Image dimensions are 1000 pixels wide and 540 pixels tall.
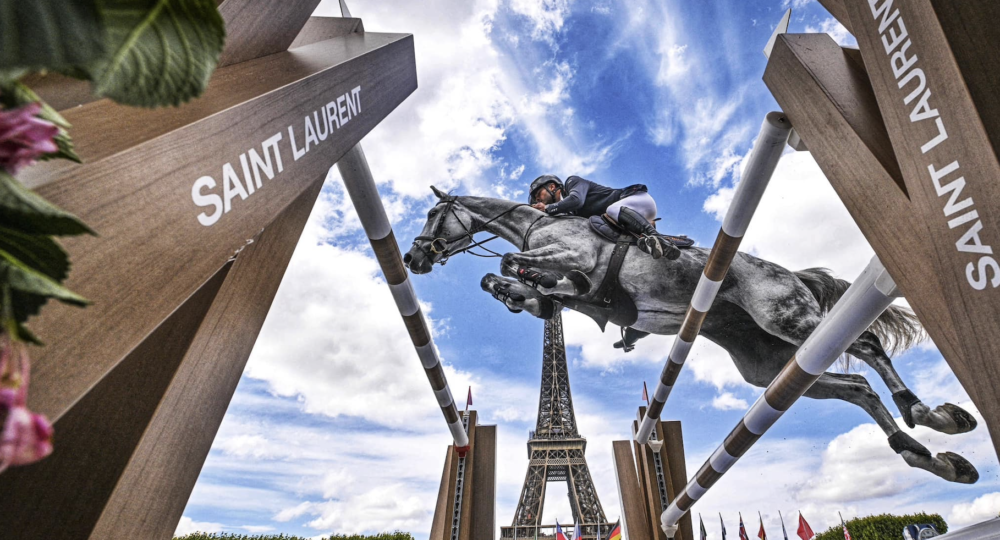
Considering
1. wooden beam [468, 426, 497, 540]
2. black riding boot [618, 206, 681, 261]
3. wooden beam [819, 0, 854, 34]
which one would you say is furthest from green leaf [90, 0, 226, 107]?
wooden beam [468, 426, 497, 540]

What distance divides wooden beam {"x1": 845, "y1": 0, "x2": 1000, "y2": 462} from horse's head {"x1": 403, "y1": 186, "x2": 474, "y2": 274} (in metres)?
3.54

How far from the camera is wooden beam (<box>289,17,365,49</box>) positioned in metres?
1.65

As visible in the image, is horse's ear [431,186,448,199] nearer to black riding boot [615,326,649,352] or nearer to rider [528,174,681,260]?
rider [528,174,681,260]

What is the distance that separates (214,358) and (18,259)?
1060 millimetres

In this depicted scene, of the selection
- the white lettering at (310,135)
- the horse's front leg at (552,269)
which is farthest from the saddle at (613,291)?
the white lettering at (310,135)

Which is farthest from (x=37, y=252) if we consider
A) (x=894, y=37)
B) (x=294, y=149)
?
(x=894, y=37)

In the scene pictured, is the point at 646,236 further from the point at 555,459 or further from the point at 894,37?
the point at 555,459

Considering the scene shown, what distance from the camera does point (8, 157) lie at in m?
0.34

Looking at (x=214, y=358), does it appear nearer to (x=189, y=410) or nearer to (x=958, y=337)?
(x=189, y=410)

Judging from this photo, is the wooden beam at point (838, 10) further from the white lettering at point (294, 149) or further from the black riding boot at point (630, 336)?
the black riding boot at point (630, 336)

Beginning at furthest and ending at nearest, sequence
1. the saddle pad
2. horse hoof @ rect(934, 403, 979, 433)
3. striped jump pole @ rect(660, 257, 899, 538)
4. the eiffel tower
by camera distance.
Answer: the eiffel tower, the saddle pad, horse hoof @ rect(934, 403, 979, 433), striped jump pole @ rect(660, 257, 899, 538)

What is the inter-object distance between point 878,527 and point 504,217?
13478 millimetres

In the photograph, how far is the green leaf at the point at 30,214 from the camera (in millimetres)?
320

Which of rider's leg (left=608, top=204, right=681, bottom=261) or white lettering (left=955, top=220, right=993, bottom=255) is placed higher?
rider's leg (left=608, top=204, right=681, bottom=261)
